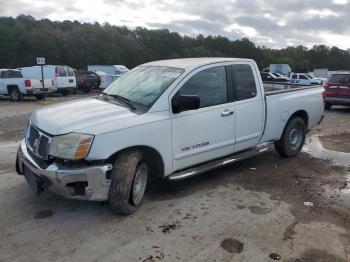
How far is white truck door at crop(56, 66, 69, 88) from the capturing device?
881 inches

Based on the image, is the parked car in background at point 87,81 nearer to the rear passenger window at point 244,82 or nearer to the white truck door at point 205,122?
the rear passenger window at point 244,82

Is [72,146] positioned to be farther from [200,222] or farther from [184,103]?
[200,222]

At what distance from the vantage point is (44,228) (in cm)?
413

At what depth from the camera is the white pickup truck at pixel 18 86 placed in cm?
1869

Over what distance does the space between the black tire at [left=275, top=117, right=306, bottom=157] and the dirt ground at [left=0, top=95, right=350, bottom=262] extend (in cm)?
69

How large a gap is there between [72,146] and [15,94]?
55.0 feet

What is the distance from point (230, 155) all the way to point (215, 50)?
109 meters

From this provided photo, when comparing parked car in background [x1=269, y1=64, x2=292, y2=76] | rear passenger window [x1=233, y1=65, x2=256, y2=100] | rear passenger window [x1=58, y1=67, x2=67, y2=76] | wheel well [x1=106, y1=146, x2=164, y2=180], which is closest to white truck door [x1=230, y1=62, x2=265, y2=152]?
rear passenger window [x1=233, y1=65, x2=256, y2=100]

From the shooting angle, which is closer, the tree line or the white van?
the white van

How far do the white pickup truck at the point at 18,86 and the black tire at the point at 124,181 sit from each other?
51.9 feet

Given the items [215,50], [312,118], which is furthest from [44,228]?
[215,50]

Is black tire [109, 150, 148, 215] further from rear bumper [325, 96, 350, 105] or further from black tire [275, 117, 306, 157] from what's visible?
rear bumper [325, 96, 350, 105]

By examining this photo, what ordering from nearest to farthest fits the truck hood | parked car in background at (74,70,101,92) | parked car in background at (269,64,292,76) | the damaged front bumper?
the damaged front bumper → the truck hood → parked car in background at (74,70,101,92) → parked car in background at (269,64,292,76)

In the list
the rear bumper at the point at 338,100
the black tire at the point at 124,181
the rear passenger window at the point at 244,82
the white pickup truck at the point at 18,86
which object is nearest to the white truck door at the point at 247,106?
the rear passenger window at the point at 244,82
